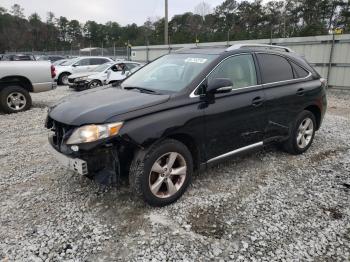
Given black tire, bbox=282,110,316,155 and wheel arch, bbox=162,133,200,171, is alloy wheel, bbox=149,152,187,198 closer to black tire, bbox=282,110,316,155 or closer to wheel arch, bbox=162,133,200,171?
wheel arch, bbox=162,133,200,171

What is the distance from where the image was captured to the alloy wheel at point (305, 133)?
16.2 ft

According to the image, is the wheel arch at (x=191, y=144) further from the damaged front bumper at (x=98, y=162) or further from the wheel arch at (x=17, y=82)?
the wheel arch at (x=17, y=82)

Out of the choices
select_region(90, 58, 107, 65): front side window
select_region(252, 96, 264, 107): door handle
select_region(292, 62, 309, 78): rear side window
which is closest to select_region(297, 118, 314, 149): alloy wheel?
select_region(292, 62, 309, 78): rear side window

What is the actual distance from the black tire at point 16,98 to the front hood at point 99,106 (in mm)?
5470

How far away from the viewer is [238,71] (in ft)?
13.1

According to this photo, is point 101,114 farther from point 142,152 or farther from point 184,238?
point 184,238

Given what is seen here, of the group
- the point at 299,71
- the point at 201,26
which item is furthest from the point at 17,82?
the point at 201,26

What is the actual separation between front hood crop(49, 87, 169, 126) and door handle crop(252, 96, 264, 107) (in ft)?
4.21

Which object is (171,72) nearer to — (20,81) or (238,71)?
(238,71)

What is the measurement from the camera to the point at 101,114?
3070 millimetres

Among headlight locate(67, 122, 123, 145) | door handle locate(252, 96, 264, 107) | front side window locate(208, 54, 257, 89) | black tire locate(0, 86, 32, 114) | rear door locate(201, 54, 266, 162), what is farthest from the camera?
black tire locate(0, 86, 32, 114)

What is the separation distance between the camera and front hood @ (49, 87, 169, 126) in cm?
307

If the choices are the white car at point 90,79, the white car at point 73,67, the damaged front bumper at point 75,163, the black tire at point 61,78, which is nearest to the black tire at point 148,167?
the damaged front bumper at point 75,163

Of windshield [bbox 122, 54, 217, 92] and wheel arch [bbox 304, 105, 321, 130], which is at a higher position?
windshield [bbox 122, 54, 217, 92]
